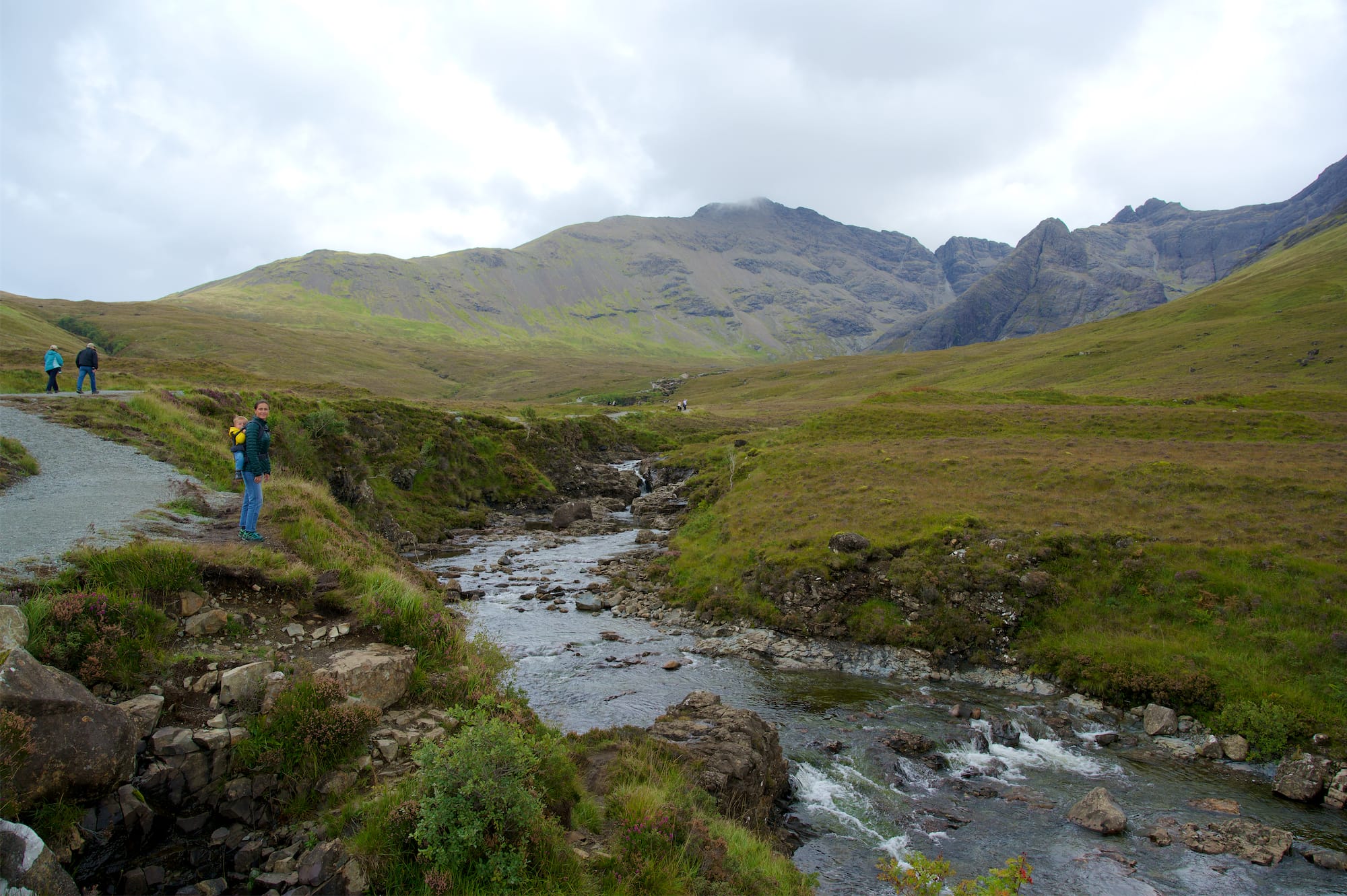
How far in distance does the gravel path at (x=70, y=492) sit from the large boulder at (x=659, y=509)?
31896 mm

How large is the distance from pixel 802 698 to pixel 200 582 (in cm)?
1673

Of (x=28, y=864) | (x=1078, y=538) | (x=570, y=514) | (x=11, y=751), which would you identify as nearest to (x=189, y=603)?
(x=11, y=751)

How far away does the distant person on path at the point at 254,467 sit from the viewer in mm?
14438

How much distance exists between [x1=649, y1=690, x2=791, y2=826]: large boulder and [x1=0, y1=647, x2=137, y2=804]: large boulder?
9335 millimetres

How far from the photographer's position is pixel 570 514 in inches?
1901

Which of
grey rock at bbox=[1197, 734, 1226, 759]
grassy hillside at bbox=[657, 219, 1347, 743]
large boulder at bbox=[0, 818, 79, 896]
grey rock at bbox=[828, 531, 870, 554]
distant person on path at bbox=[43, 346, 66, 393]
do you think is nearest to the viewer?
large boulder at bbox=[0, 818, 79, 896]

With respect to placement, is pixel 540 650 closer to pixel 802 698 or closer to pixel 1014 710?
pixel 802 698

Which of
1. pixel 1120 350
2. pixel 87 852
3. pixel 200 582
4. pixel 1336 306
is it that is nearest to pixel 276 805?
pixel 87 852

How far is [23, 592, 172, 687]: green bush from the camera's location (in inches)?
327

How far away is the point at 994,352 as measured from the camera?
168500 millimetres

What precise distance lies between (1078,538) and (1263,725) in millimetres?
9135

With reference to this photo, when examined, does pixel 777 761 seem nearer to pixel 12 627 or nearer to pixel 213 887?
pixel 213 887

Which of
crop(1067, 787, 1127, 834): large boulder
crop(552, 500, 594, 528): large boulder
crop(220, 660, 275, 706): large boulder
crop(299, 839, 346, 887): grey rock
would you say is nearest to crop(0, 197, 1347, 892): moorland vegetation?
crop(299, 839, 346, 887): grey rock

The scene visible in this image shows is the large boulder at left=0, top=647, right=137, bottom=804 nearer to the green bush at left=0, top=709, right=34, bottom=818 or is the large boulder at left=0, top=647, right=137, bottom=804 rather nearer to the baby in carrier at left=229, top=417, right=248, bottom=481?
the green bush at left=0, top=709, right=34, bottom=818
